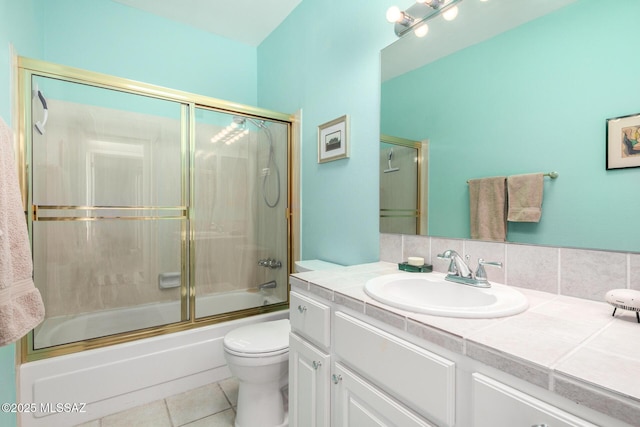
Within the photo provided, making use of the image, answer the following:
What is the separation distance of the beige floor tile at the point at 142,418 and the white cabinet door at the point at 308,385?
32.3 inches

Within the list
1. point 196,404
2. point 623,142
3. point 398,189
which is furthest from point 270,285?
point 623,142

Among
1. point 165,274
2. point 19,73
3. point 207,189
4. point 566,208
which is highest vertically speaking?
point 19,73

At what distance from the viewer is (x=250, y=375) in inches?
55.8

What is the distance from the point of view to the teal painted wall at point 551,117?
82cm

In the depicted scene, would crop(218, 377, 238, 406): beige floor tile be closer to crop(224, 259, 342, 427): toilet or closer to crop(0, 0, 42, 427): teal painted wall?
crop(224, 259, 342, 427): toilet

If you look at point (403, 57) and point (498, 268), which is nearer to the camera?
point (498, 268)

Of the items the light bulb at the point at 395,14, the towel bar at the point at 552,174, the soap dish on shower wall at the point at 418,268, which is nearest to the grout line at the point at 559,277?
the towel bar at the point at 552,174

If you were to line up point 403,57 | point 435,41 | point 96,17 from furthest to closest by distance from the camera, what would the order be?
point 96,17 < point 403,57 < point 435,41

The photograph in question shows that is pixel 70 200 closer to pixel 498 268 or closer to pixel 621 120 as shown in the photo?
pixel 498 268

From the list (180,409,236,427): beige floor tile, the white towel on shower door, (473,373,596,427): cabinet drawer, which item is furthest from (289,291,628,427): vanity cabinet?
the white towel on shower door

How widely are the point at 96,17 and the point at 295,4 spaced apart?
1.45 m

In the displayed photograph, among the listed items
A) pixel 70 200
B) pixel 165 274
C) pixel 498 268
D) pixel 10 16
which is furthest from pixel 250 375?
pixel 10 16

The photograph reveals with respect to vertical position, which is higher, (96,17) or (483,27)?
(96,17)

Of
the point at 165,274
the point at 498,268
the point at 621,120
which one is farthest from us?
the point at 165,274
